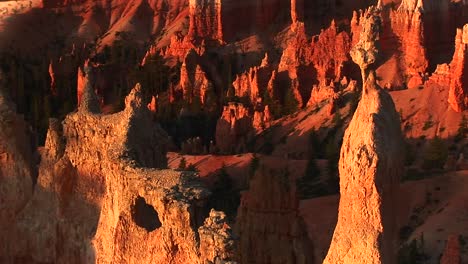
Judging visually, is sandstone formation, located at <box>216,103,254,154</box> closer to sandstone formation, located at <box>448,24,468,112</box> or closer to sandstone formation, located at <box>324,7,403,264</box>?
sandstone formation, located at <box>448,24,468,112</box>

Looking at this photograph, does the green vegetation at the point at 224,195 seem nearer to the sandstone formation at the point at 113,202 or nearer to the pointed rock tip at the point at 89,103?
the pointed rock tip at the point at 89,103

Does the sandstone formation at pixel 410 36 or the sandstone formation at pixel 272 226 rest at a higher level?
the sandstone formation at pixel 410 36

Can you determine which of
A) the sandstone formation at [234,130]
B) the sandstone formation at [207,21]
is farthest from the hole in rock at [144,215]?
the sandstone formation at [207,21]

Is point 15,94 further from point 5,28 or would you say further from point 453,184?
point 453,184

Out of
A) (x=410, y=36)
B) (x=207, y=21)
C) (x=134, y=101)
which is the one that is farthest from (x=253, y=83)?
(x=134, y=101)

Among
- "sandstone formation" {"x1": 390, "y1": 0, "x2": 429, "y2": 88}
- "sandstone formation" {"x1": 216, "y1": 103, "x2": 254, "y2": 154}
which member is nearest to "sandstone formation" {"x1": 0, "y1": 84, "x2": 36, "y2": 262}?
"sandstone formation" {"x1": 216, "y1": 103, "x2": 254, "y2": 154}
